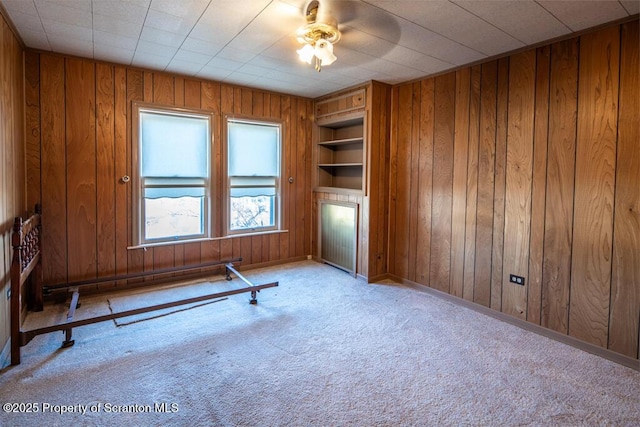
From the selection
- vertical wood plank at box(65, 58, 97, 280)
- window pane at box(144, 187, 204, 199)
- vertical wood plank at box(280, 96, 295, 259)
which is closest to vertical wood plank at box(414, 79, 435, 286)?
vertical wood plank at box(280, 96, 295, 259)

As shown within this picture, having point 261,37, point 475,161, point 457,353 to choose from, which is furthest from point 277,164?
point 457,353

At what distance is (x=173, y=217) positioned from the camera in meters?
3.97

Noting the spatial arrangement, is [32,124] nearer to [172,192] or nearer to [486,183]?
[172,192]

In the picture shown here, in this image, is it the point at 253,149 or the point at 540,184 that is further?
the point at 253,149

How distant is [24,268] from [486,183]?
3.84 metres

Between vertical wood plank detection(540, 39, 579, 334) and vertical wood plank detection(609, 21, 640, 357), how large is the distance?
0.28 meters

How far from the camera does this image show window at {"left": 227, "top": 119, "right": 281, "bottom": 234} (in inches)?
171

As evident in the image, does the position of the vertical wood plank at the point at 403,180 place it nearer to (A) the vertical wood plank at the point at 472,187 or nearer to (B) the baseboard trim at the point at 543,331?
(B) the baseboard trim at the point at 543,331

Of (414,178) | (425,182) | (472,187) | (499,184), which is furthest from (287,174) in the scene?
(499,184)

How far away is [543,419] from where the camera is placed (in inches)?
72.7

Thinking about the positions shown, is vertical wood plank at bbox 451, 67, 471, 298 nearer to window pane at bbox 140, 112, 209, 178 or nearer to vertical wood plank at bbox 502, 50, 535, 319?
vertical wood plank at bbox 502, 50, 535, 319

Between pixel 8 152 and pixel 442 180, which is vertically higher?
pixel 8 152

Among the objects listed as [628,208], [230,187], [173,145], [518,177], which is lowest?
[628,208]

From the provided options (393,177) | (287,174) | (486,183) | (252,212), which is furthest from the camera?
(287,174)
